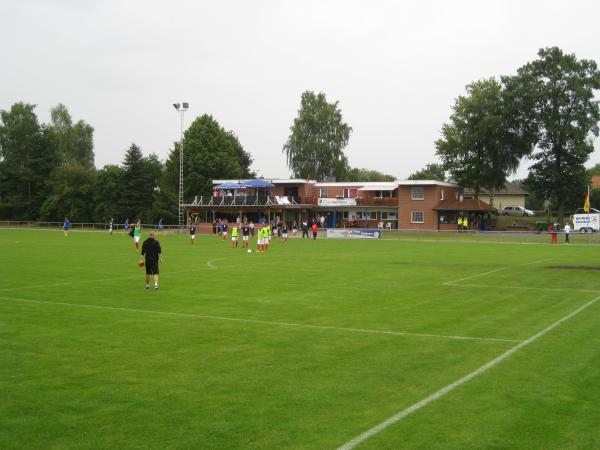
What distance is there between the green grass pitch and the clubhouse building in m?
55.4

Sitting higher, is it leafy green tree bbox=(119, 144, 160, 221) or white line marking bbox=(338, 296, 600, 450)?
leafy green tree bbox=(119, 144, 160, 221)

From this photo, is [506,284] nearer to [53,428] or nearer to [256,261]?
[256,261]

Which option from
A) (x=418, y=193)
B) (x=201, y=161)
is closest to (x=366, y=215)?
(x=418, y=193)

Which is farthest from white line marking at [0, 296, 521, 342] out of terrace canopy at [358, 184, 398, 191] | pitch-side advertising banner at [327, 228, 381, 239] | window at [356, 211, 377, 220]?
terrace canopy at [358, 184, 398, 191]

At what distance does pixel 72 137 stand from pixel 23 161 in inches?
440

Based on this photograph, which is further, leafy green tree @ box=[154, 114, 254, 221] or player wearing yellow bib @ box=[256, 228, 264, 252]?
leafy green tree @ box=[154, 114, 254, 221]

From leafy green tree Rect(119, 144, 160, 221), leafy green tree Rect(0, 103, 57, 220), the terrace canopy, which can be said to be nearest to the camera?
the terrace canopy

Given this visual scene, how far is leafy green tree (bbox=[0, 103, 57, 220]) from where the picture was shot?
99694 mm

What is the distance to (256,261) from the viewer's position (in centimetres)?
3145

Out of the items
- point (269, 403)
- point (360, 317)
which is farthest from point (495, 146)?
point (269, 403)

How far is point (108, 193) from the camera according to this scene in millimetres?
87562

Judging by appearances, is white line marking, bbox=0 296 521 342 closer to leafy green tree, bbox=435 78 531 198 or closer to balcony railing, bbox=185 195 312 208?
balcony railing, bbox=185 195 312 208

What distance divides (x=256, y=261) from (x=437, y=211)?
161ft

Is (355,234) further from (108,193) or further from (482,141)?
(108,193)
